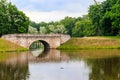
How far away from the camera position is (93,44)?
287 ft

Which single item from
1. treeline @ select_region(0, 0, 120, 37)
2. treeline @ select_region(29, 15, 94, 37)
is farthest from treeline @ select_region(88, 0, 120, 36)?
treeline @ select_region(29, 15, 94, 37)

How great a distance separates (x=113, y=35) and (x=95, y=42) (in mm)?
13877

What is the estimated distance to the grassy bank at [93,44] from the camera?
86438 millimetres

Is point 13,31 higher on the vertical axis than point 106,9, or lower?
lower

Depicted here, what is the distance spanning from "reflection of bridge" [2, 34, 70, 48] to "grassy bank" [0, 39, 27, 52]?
1.68 metres

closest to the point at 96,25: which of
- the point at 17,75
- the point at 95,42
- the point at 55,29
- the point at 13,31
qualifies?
the point at 95,42

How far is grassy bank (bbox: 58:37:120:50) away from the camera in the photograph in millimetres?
86438

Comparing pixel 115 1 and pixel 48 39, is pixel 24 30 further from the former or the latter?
pixel 115 1

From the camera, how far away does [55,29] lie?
157m

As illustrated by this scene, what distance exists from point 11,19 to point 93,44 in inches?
1051

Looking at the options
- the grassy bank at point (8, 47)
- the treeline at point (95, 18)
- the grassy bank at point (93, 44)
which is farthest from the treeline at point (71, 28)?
the grassy bank at point (8, 47)

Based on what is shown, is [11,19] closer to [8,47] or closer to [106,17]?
[8,47]

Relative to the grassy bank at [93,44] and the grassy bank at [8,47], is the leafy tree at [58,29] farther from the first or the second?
the grassy bank at [8,47]

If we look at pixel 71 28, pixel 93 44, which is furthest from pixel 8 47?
pixel 71 28
